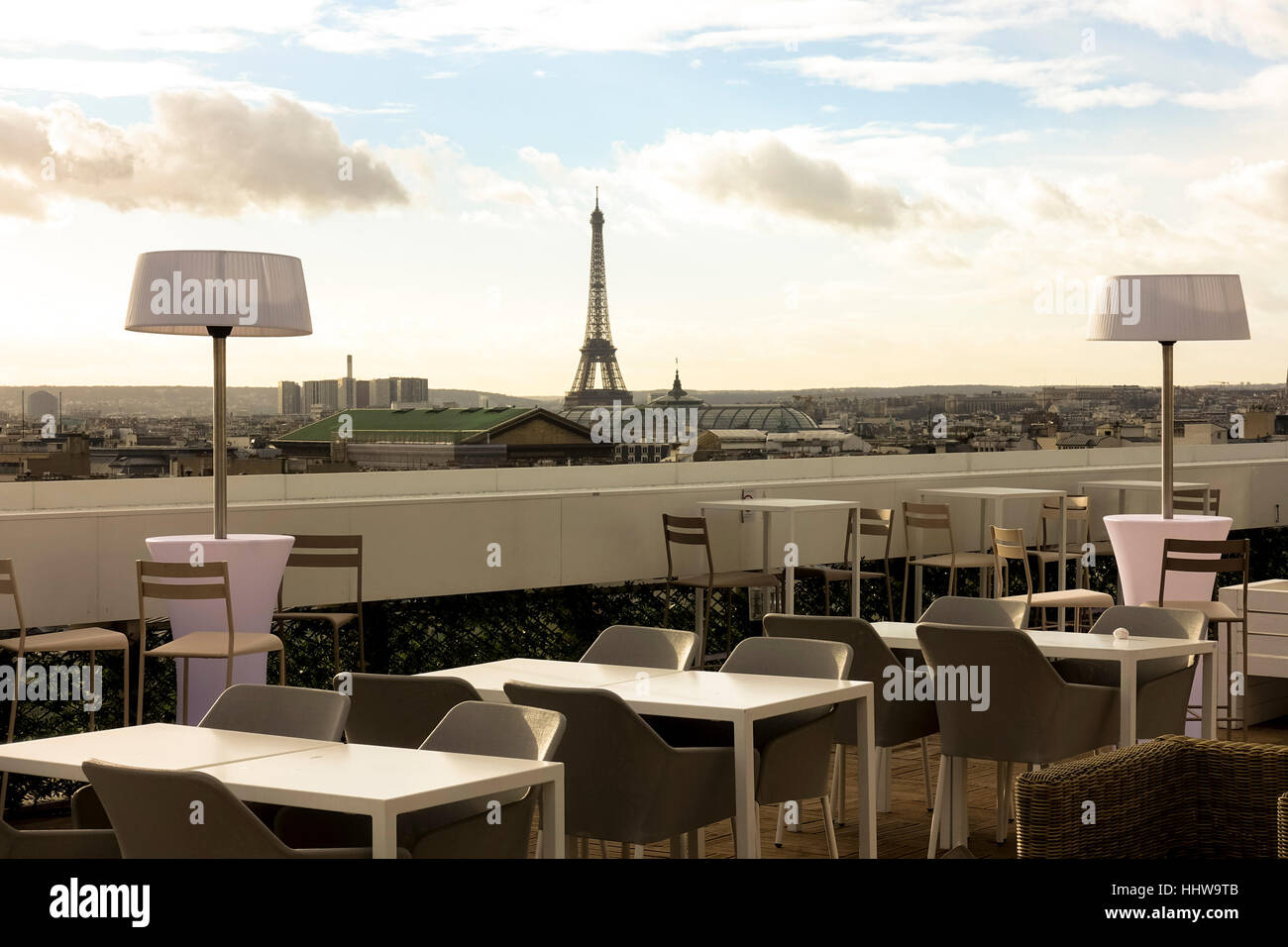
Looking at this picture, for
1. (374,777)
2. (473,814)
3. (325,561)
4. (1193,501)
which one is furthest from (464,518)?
(1193,501)

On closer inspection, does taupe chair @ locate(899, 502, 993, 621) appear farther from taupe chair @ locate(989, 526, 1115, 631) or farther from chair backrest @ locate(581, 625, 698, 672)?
chair backrest @ locate(581, 625, 698, 672)

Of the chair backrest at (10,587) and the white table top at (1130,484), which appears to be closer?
the chair backrest at (10,587)

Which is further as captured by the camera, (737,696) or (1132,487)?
(1132,487)

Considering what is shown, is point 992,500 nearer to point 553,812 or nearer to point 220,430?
point 220,430

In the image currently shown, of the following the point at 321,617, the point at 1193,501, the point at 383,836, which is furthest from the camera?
the point at 1193,501

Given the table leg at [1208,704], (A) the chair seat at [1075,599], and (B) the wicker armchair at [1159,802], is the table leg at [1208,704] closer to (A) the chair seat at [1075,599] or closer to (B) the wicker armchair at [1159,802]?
(A) the chair seat at [1075,599]

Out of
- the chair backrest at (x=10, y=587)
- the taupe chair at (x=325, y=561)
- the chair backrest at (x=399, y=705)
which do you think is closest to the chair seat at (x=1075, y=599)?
the taupe chair at (x=325, y=561)

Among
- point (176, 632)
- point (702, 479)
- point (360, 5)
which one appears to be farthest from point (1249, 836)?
point (360, 5)
